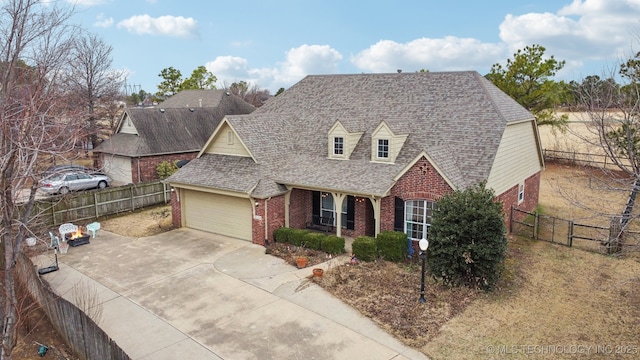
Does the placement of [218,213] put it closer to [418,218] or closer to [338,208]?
[338,208]

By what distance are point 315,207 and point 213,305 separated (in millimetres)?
8458

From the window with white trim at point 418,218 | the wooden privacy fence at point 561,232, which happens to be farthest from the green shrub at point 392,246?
the wooden privacy fence at point 561,232

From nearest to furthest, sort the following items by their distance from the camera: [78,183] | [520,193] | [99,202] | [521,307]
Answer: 1. [521,307]
2. [520,193]
3. [99,202]
4. [78,183]

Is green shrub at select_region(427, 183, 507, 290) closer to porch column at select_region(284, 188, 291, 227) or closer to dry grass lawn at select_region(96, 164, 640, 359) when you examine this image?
dry grass lawn at select_region(96, 164, 640, 359)

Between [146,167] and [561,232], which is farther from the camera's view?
[146,167]

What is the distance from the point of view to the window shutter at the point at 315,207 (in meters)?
20.9

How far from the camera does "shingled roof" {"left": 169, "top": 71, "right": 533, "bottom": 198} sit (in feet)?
59.4

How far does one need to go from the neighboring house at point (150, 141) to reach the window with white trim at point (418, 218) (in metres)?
18.5

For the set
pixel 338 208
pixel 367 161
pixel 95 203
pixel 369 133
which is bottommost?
pixel 95 203

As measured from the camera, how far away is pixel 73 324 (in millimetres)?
10484

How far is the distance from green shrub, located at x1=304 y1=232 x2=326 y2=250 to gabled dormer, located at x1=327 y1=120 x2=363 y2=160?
4.24m

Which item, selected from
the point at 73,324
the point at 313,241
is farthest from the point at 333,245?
the point at 73,324

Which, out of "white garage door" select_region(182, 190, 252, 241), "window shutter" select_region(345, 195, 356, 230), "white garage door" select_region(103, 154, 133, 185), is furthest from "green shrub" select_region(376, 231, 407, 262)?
"white garage door" select_region(103, 154, 133, 185)

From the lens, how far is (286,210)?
19969 millimetres
